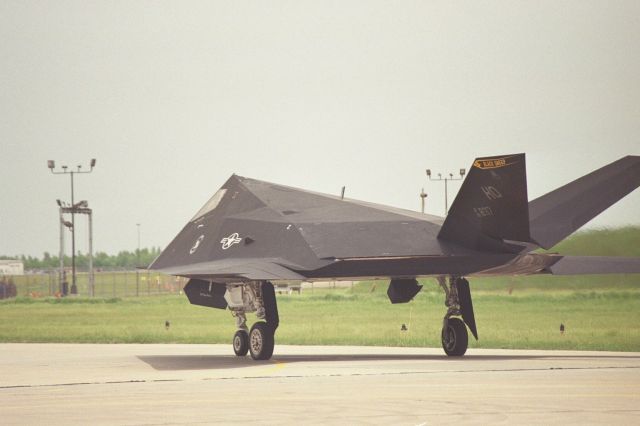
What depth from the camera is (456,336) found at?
24688 mm

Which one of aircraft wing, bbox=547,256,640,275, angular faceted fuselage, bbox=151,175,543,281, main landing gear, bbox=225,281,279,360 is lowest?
main landing gear, bbox=225,281,279,360

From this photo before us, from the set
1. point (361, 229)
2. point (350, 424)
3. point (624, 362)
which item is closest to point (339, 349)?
point (361, 229)

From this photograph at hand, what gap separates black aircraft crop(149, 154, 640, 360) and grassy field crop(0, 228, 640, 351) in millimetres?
5380

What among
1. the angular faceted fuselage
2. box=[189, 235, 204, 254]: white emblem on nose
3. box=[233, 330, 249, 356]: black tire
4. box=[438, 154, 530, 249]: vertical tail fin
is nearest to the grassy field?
the angular faceted fuselage

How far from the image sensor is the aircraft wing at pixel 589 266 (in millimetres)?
24469

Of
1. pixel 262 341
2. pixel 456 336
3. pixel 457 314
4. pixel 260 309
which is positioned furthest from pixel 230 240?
pixel 456 336

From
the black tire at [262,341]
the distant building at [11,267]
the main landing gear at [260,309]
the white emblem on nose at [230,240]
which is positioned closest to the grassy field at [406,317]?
the white emblem on nose at [230,240]

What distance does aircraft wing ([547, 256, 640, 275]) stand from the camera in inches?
963

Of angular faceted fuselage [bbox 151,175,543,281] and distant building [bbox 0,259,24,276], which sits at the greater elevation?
distant building [bbox 0,259,24,276]

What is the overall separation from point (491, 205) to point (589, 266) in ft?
13.2

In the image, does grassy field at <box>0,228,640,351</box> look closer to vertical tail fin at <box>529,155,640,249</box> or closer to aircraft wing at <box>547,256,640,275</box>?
aircraft wing at <box>547,256,640,275</box>

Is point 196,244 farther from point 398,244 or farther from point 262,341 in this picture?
point 398,244

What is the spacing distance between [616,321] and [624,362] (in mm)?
18311

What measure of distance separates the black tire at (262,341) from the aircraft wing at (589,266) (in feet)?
19.7
